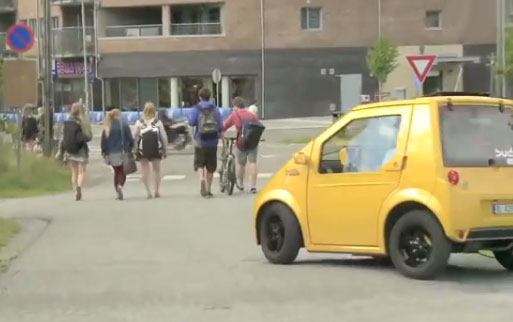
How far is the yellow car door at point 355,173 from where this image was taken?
32.8 ft

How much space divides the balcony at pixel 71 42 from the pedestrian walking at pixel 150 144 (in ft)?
144

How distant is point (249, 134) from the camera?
19.9 meters

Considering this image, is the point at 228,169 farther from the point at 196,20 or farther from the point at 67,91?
the point at 67,91

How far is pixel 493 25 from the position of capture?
64.4 metres

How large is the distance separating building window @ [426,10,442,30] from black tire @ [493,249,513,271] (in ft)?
176

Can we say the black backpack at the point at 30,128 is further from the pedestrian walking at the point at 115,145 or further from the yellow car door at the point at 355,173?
the yellow car door at the point at 355,173

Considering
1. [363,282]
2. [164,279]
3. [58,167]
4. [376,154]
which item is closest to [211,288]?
[164,279]

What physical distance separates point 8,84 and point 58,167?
17.5 feet

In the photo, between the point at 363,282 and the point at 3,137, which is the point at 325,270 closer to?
the point at 363,282

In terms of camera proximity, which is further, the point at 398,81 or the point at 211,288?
the point at 398,81

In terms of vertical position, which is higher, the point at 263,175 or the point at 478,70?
the point at 478,70

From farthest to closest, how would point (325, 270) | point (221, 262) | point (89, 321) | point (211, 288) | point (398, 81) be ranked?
point (398, 81)
point (221, 262)
point (325, 270)
point (211, 288)
point (89, 321)

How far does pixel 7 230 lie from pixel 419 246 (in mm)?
6838

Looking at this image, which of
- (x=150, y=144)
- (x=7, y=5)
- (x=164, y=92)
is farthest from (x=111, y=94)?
(x=150, y=144)
